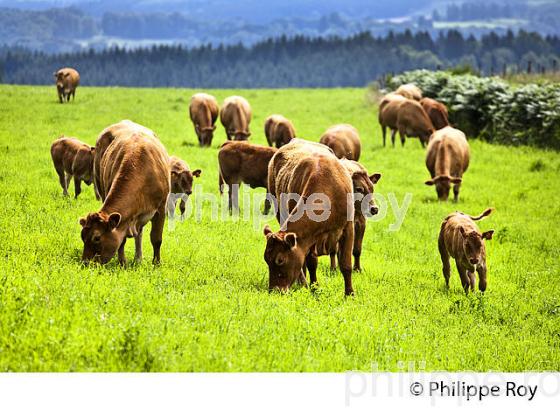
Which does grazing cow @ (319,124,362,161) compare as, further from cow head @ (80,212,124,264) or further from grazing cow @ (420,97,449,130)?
cow head @ (80,212,124,264)

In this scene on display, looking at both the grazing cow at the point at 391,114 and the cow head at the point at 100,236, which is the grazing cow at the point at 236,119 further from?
the cow head at the point at 100,236

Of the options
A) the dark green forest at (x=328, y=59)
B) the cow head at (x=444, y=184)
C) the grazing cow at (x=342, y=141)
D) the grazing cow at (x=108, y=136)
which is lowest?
the dark green forest at (x=328, y=59)

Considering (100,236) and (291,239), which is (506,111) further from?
(100,236)

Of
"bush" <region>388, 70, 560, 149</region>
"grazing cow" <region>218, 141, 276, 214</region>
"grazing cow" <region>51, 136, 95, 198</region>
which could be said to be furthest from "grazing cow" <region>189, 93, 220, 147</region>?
"grazing cow" <region>51, 136, 95, 198</region>

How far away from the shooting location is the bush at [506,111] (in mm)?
33094

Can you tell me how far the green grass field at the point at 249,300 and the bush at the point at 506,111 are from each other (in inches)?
377

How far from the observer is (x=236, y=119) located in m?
32.0

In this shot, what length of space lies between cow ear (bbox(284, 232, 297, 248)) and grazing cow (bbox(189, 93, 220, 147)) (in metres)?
19.6

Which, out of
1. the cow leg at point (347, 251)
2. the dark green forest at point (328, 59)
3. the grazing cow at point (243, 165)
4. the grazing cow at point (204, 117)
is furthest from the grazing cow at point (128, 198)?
the dark green forest at point (328, 59)

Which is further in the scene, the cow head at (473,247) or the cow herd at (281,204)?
the cow head at (473,247)

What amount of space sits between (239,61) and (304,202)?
423 feet

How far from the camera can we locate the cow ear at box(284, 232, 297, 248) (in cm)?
1135

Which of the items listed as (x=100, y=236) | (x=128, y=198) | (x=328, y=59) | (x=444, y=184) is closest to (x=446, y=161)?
(x=444, y=184)

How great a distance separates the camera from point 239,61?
138m
